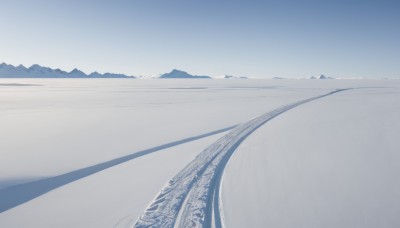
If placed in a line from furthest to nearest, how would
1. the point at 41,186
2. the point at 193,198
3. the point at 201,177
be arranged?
the point at 201,177 → the point at 41,186 → the point at 193,198

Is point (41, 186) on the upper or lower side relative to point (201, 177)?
lower

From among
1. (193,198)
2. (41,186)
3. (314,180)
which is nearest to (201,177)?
(193,198)

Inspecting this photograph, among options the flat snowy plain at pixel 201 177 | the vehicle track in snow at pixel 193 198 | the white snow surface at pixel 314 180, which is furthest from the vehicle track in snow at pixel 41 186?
the white snow surface at pixel 314 180

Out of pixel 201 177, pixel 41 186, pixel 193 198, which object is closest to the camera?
pixel 193 198

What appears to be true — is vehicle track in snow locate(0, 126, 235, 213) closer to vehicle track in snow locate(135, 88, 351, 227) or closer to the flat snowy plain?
the flat snowy plain

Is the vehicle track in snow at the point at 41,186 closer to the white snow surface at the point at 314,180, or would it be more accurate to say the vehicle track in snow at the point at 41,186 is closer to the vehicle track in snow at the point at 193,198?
the vehicle track in snow at the point at 193,198

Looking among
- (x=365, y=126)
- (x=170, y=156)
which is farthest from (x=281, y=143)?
(x=365, y=126)

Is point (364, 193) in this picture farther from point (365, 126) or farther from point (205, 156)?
point (365, 126)

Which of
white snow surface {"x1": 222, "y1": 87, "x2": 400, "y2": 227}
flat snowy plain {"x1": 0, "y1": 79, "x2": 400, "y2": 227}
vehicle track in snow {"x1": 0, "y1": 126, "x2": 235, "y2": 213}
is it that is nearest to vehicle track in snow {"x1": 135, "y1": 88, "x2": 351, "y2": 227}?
flat snowy plain {"x1": 0, "y1": 79, "x2": 400, "y2": 227}

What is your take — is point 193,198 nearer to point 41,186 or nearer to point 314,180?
point 314,180
